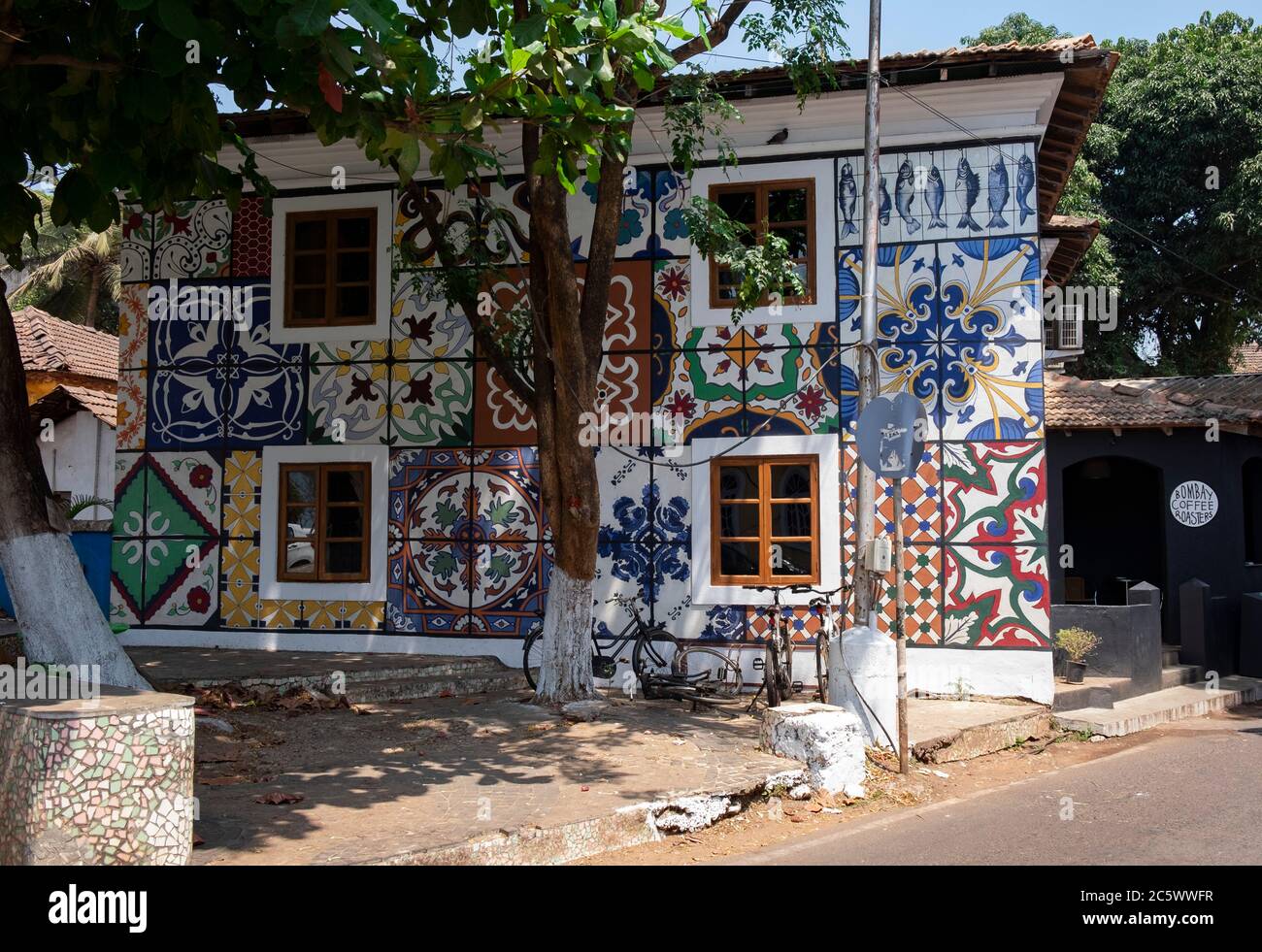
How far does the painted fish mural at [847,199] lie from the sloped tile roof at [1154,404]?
5906 mm

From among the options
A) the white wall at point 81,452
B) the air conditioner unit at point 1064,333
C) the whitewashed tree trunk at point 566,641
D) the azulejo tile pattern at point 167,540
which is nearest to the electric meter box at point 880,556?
the whitewashed tree trunk at point 566,641

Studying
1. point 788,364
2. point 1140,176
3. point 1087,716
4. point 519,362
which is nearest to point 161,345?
point 519,362

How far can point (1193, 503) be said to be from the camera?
15320 millimetres

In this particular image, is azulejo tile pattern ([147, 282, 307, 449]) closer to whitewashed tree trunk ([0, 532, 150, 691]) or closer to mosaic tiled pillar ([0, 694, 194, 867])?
whitewashed tree trunk ([0, 532, 150, 691])

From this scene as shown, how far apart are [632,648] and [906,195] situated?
542cm

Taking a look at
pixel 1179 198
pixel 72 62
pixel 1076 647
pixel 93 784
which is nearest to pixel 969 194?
pixel 1076 647

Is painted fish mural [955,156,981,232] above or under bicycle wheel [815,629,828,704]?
above

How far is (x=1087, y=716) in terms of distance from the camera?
10812 mm

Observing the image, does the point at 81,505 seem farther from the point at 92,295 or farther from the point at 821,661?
the point at 92,295

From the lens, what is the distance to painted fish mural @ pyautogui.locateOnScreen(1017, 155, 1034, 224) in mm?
10922

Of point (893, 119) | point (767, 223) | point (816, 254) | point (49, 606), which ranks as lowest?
point (49, 606)

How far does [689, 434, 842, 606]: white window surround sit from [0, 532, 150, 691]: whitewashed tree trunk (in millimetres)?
5649

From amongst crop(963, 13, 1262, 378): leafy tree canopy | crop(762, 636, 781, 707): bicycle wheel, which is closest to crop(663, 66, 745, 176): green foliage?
crop(762, 636, 781, 707): bicycle wheel
